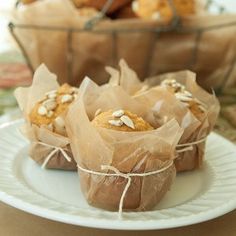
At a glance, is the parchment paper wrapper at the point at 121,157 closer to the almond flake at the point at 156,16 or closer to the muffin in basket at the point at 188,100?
the muffin in basket at the point at 188,100

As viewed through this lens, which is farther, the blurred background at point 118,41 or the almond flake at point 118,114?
the blurred background at point 118,41

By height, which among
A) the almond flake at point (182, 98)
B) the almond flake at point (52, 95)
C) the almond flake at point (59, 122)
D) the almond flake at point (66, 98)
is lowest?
the almond flake at point (59, 122)

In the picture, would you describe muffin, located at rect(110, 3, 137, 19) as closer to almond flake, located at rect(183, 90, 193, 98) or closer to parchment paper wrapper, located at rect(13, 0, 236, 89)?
parchment paper wrapper, located at rect(13, 0, 236, 89)

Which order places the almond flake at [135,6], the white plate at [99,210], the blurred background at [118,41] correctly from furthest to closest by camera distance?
the almond flake at [135,6], the blurred background at [118,41], the white plate at [99,210]

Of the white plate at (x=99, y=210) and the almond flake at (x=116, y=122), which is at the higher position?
the almond flake at (x=116, y=122)

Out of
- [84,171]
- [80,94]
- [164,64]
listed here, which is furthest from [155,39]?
[84,171]

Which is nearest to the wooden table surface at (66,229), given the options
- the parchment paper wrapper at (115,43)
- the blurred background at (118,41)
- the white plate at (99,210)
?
the white plate at (99,210)

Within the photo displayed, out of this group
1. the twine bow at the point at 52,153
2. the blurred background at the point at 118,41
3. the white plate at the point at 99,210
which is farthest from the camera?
the blurred background at the point at 118,41
